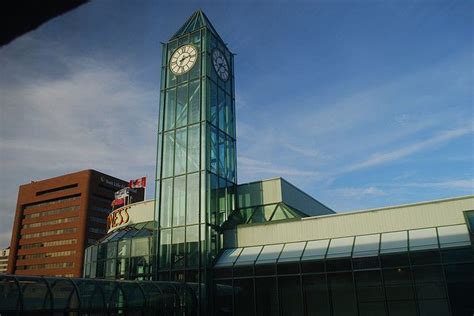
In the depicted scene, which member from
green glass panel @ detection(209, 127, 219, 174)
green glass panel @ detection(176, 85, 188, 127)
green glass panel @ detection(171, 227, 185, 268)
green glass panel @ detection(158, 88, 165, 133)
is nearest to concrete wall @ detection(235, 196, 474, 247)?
green glass panel @ detection(171, 227, 185, 268)

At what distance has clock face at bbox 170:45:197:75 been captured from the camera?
3791 cm

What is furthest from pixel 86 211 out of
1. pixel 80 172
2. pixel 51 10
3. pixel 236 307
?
pixel 51 10

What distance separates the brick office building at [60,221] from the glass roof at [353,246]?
106404mm

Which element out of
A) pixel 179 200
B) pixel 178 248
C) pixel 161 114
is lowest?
pixel 178 248

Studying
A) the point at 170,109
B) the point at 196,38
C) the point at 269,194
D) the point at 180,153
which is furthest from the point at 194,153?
the point at 196,38

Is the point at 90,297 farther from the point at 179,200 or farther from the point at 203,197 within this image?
the point at 179,200

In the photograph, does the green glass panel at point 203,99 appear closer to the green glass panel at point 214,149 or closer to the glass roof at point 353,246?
the green glass panel at point 214,149

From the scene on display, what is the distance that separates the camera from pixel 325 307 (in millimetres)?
26125

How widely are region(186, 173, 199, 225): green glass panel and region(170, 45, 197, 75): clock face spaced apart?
34.0ft

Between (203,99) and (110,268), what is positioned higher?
(203,99)

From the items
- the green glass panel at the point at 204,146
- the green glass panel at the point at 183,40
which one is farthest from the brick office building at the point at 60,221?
the green glass panel at the point at 204,146

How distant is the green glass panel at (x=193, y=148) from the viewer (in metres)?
34.2

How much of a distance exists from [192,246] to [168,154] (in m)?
8.65

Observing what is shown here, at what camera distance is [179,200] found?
3397 cm
